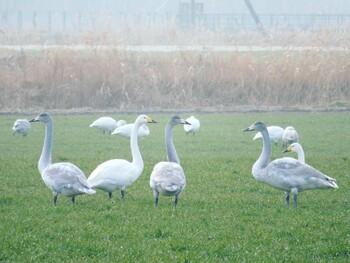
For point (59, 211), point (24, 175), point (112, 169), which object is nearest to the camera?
point (59, 211)

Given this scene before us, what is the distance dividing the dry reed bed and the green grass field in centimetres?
1013

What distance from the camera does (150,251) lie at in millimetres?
8180

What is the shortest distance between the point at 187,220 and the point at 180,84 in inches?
715

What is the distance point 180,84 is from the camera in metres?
27.7

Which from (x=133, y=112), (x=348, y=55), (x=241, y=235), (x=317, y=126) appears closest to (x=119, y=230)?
(x=241, y=235)

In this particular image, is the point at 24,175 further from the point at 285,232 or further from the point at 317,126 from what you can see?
the point at 317,126

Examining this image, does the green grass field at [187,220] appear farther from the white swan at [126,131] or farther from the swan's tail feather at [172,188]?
the white swan at [126,131]

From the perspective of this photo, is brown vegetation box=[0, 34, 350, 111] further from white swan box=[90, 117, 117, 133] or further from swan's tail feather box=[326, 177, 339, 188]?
swan's tail feather box=[326, 177, 339, 188]

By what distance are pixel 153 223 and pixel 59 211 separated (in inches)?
54.8

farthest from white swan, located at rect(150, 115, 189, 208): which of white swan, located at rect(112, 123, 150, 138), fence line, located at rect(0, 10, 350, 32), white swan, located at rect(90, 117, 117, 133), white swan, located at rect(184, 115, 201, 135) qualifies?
fence line, located at rect(0, 10, 350, 32)

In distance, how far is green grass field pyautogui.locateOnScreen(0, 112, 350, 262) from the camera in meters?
8.14

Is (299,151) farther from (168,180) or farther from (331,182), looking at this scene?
(168,180)

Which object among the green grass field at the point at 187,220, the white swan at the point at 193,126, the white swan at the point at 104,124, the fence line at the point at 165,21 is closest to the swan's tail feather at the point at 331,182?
the green grass field at the point at 187,220

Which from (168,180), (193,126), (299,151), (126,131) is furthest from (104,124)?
(168,180)
